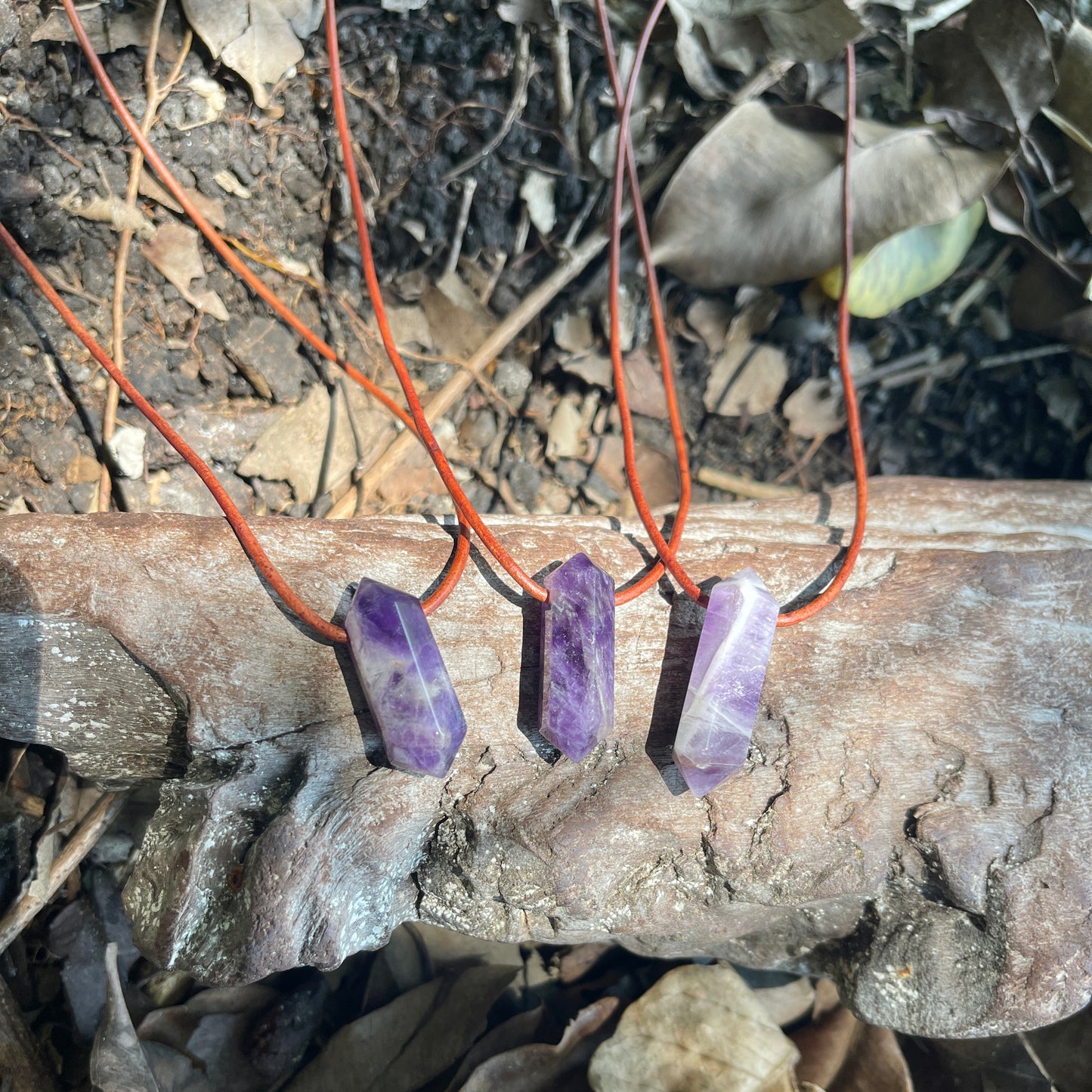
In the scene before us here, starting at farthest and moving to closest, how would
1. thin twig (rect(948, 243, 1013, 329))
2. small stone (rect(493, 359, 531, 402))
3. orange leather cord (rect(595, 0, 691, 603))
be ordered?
thin twig (rect(948, 243, 1013, 329)) < small stone (rect(493, 359, 531, 402)) < orange leather cord (rect(595, 0, 691, 603))

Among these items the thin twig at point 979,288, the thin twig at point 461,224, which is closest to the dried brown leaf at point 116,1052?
the thin twig at point 461,224

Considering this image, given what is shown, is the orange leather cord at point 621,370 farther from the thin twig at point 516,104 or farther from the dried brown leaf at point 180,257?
the dried brown leaf at point 180,257

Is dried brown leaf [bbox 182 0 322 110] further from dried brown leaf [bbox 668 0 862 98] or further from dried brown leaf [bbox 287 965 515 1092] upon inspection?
dried brown leaf [bbox 287 965 515 1092]

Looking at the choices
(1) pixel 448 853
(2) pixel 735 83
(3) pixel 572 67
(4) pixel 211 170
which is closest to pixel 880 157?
(2) pixel 735 83

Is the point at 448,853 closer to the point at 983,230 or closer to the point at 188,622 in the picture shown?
the point at 188,622

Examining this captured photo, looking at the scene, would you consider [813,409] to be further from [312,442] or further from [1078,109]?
[312,442]

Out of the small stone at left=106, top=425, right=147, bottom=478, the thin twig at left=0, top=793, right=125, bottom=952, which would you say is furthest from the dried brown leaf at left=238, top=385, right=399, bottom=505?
the thin twig at left=0, top=793, right=125, bottom=952
